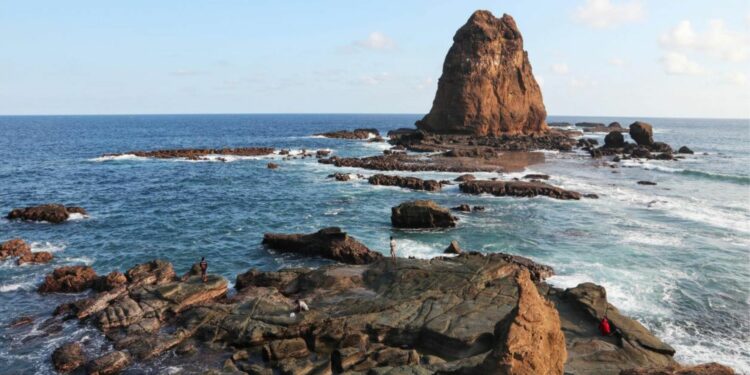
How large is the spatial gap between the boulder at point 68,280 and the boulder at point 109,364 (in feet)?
33.3

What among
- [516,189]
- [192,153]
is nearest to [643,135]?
[516,189]

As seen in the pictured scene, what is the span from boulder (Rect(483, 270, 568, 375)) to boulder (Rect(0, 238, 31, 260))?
108 feet

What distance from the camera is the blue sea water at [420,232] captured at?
23906mm

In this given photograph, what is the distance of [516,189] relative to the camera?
5359cm

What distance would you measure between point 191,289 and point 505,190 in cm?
3796

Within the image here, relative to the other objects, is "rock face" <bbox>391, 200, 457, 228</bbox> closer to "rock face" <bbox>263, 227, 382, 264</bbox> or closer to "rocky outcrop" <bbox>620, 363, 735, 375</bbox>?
"rock face" <bbox>263, 227, 382, 264</bbox>

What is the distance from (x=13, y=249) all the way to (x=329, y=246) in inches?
849

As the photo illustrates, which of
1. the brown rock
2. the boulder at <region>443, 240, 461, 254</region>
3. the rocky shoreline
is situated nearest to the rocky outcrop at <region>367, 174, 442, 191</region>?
the boulder at <region>443, 240, 461, 254</region>

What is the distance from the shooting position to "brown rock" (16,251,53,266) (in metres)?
31.4

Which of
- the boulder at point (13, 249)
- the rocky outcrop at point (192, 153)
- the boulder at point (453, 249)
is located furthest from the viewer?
the rocky outcrop at point (192, 153)

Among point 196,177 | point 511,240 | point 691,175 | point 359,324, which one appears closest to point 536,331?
point 359,324

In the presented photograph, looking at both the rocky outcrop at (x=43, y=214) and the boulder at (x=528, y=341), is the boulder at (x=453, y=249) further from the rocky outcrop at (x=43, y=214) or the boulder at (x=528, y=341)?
the rocky outcrop at (x=43, y=214)

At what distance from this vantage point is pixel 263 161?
8681cm

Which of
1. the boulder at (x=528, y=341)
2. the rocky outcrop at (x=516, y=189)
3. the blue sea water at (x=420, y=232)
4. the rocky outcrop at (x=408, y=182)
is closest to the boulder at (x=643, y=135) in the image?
the blue sea water at (x=420, y=232)
